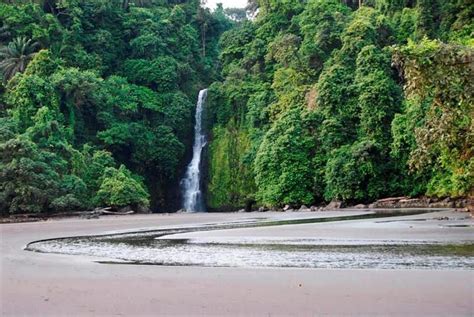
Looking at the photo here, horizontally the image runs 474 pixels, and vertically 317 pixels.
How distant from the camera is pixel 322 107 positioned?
1689 inches

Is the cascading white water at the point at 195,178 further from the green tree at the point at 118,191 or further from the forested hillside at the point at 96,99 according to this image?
the green tree at the point at 118,191

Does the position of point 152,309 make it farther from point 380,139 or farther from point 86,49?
point 86,49

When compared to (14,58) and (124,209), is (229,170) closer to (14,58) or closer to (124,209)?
(124,209)

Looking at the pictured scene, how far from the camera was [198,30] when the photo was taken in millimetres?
62719

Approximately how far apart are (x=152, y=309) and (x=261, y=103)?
42757mm

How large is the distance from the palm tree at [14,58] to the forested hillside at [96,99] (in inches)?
3.4

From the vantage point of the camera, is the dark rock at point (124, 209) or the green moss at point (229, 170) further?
the green moss at point (229, 170)

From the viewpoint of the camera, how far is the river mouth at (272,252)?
11.3m

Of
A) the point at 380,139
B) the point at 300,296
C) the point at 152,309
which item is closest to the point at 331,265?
the point at 300,296

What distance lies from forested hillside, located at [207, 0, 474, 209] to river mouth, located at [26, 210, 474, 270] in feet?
53.4

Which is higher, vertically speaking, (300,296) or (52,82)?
(52,82)

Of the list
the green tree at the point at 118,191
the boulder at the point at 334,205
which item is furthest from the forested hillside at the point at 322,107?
the green tree at the point at 118,191

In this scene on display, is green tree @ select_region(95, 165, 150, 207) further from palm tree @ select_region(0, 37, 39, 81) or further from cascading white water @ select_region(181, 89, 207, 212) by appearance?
palm tree @ select_region(0, 37, 39, 81)

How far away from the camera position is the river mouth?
1126cm
